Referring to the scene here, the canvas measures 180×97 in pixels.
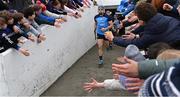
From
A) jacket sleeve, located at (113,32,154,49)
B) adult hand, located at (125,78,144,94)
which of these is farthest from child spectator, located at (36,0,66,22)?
adult hand, located at (125,78,144,94)

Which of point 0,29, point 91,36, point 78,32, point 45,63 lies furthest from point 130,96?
point 91,36

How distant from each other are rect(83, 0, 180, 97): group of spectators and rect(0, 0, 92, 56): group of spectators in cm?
214

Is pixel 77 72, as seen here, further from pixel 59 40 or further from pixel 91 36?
pixel 91 36

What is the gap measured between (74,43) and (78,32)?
0.57 metres

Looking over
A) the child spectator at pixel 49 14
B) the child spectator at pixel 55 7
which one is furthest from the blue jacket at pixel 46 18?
the child spectator at pixel 55 7

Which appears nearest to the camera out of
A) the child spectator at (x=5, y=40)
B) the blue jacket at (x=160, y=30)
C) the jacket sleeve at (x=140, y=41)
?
the blue jacket at (x=160, y=30)

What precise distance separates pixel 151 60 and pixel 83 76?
342 inches

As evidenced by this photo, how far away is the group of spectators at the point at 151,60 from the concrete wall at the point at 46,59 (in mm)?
2263

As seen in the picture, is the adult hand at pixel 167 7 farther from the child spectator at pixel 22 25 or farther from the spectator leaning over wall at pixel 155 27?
the child spectator at pixel 22 25

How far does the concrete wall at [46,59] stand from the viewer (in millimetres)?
8344

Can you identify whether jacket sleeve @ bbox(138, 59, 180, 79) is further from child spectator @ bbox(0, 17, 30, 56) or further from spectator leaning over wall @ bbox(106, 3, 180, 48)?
child spectator @ bbox(0, 17, 30, 56)

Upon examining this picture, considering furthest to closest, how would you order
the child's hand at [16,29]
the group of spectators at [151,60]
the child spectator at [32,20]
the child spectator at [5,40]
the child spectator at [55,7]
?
the child spectator at [55,7] < the child spectator at [32,20] < the child's hand at [16,29] < the child spectator at [5,40] < the group of spectators at [151,60]

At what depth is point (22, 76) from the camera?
8.89m

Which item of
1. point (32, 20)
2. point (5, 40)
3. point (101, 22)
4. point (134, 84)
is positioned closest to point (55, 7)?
point (32, 20)
